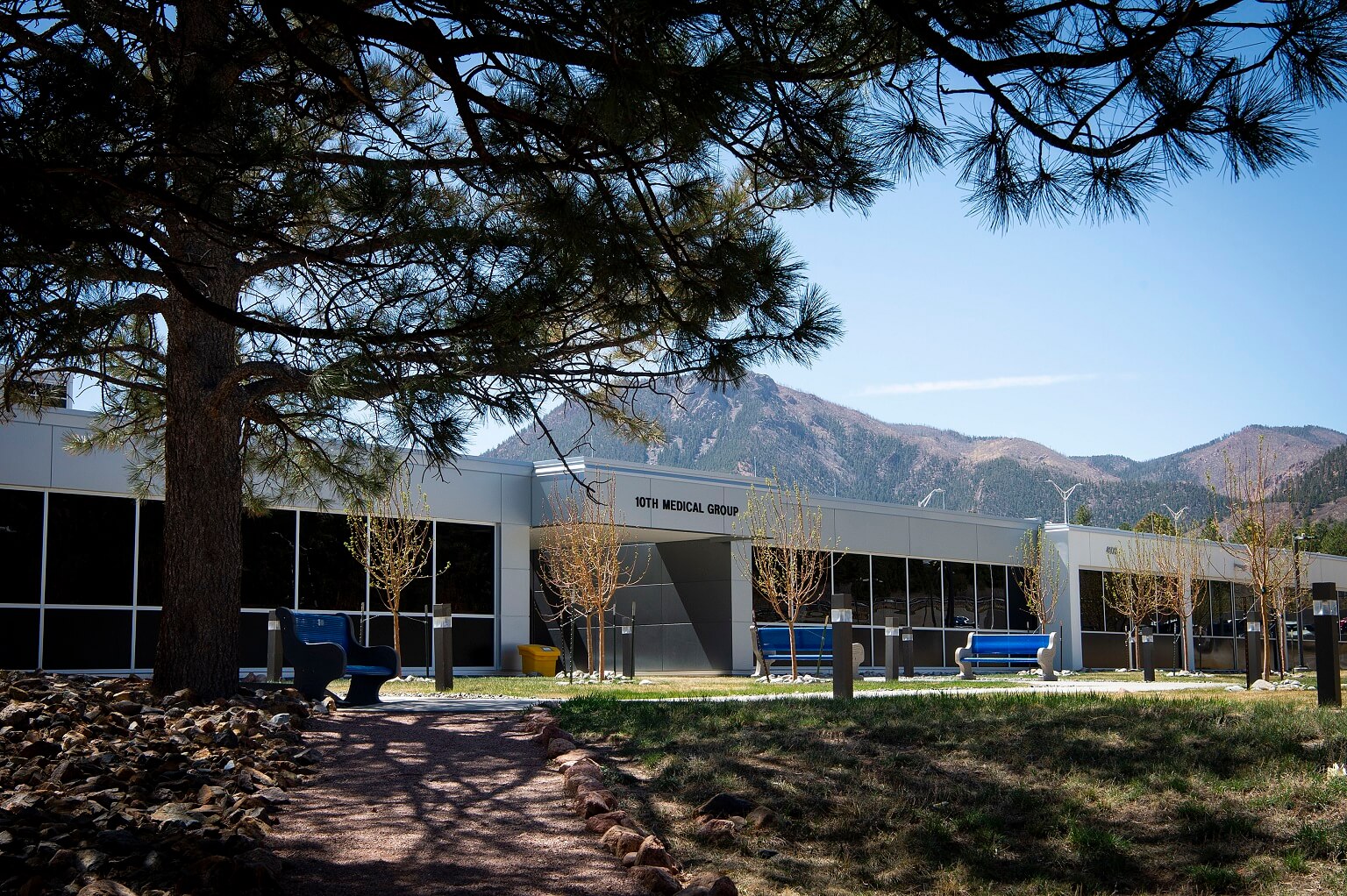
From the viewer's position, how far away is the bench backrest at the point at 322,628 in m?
12.1

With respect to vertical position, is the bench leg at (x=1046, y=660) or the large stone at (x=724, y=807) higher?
the large stone at (x=724, y=807)

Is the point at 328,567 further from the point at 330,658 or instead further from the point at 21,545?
the point at 330,658

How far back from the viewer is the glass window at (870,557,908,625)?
28922 mm

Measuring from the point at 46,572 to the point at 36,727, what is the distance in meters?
11.1

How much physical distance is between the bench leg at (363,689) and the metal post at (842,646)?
4500 mm

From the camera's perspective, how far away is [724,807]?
6656 mm

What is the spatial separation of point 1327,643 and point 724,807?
7506mm

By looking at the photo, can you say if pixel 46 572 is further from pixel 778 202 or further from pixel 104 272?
pixel 778 202

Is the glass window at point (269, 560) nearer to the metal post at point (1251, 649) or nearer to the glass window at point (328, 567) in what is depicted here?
the glass window at point (328, 567)

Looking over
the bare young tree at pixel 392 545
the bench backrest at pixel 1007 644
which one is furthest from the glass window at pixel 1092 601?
the bare young tree at pixel 392 545

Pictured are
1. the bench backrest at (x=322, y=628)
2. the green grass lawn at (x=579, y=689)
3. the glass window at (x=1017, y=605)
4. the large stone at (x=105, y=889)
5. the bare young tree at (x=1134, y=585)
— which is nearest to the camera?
the large stone at (x=105, y=889)

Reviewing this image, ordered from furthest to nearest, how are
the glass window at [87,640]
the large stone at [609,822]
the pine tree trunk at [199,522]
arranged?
1. the glass window at [87,640]
2. the pine tree trunk at [199,522]
3. the large stone at [609,822]

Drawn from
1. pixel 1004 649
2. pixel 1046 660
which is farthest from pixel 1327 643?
pixel 1004 649

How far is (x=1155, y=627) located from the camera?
35438mm
